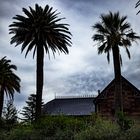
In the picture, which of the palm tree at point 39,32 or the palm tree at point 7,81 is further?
the palm tree at point 7,81

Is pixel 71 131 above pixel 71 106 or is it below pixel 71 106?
below

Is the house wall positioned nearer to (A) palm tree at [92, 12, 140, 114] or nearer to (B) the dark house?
(B) the dark house

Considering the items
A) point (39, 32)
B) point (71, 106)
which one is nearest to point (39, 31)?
point (39, 32)

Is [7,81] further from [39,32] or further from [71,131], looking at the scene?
[71,131]

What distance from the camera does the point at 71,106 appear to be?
8138cm

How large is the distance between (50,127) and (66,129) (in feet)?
6.97

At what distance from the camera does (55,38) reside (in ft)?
165

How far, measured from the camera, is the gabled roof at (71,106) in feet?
254

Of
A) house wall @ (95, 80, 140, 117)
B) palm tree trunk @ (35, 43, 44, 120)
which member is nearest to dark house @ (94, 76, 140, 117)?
house wall @ (95, 80, 140, 117)

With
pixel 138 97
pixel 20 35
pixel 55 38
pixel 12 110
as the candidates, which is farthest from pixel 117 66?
pixel 12 110

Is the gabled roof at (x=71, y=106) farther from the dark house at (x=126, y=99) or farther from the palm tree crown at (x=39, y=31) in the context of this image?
the palm tree crown at (x=39, y=31)

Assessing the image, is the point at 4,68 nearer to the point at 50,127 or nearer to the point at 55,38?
the point at 55,38

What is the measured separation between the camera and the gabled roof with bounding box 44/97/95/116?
7738cm

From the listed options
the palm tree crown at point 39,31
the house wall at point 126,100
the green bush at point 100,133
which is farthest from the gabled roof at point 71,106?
the green bush at point 100,133
